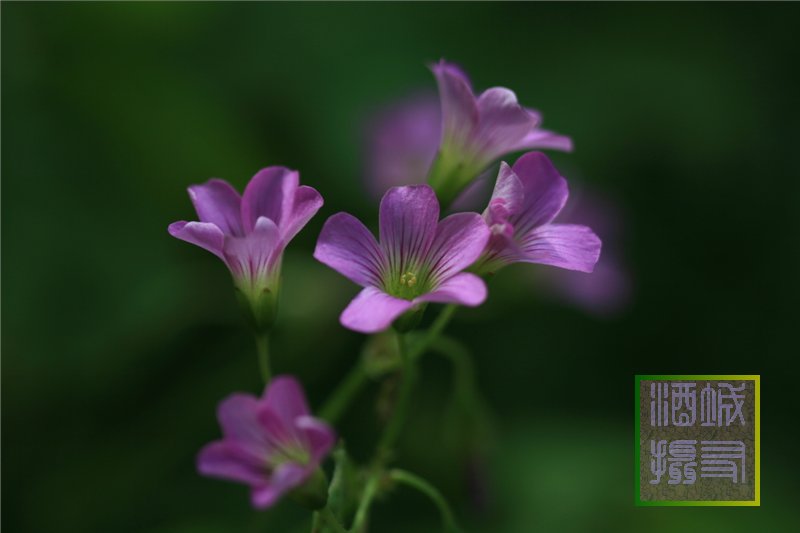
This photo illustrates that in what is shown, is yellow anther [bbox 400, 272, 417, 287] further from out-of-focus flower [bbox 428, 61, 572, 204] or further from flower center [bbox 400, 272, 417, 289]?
out-of-focus flower [bbox 428, 61, 572, 204]

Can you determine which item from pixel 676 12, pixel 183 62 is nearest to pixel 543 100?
pixel 676 12

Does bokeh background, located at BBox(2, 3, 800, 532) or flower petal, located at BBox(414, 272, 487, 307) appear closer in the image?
flower petal, located at BBox(414, 272, 487, 307)

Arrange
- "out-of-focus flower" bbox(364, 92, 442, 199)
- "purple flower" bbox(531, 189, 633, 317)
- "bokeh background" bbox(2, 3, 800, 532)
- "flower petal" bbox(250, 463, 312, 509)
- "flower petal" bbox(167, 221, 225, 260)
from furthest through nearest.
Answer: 1. "out-of-focus flower" bbox(364, 92, 442, 199)
2. "purple flower" bbox(531, 189, 633, 317)
3. "bokeh background" bbox(2, 3, 800, 532)
4. "flower petal" bbox(167, 221, 225, 260)
5. "flower petal" bbox(250, 463, 312, 509)

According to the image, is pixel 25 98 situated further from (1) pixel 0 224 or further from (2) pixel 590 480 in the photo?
(2) pixel 590 480

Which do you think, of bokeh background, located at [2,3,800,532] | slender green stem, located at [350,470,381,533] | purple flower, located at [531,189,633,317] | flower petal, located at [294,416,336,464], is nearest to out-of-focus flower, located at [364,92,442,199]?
bokeh background, located at [2,3,800,532]

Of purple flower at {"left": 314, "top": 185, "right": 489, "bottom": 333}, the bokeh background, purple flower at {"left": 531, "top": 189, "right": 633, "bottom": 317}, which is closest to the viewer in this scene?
purple flower at {"left": 314, "top": 185, "right": 489, "bottom": 333}
